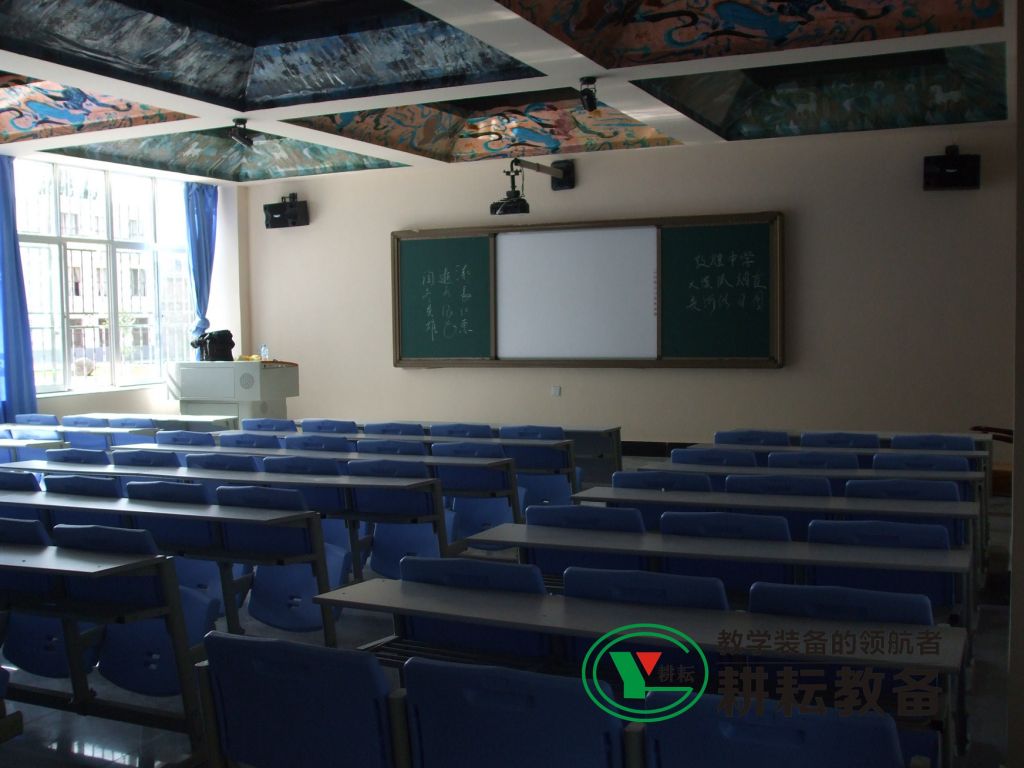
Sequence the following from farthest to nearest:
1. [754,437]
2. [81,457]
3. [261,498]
Answer: [754,437], [81,457], [261,498]

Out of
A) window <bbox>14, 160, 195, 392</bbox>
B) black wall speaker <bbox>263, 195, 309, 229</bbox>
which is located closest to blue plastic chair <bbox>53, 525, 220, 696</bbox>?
window <bbox>14, 160, 195, 392</bbox>

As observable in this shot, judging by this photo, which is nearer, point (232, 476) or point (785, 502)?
point (785, 502)

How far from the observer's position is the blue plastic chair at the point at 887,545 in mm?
3729

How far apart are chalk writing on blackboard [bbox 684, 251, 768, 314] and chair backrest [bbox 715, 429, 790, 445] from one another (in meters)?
3.23

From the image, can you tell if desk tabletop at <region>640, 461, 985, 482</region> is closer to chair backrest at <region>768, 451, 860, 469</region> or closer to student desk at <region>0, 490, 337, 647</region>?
chair backrest at <region>768, 451, 860, 469</region>

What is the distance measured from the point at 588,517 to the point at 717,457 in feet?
7.76

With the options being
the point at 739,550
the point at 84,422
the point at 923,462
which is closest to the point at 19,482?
the point at 739,550

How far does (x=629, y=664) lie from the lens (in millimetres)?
2742

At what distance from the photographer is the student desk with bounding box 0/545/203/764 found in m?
3.65

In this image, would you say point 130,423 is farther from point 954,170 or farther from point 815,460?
point 954,170

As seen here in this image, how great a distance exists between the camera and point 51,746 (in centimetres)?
388

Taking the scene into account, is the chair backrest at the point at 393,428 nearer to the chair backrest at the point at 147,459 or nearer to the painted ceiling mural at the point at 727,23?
the chair backrest at the point at 147,459

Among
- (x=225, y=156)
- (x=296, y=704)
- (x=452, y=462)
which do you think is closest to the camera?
(x=296, y=704)

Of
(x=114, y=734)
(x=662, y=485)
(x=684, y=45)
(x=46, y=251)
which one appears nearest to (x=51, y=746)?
(x=114, y=734)
